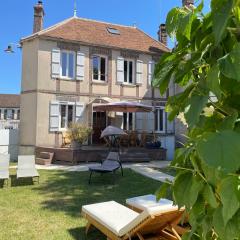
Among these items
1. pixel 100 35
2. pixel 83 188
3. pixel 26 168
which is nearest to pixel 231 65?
pixel 83 188

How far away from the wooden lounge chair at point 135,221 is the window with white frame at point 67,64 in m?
14.4

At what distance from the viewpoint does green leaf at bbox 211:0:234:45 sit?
0.85 metres

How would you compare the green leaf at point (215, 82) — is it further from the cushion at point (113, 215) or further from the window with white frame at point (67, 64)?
Answer: the window with white frame at point (67, 64)

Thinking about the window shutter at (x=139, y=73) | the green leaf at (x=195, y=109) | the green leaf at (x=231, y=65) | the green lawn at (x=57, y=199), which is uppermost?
the window shutter at (x=139, y=73)

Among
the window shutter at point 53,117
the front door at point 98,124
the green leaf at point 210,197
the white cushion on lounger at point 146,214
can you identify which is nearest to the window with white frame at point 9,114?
the front door at point 98,124

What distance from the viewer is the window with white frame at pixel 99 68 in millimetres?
20469

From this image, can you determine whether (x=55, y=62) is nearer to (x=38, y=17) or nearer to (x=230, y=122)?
(x=38, y=17)

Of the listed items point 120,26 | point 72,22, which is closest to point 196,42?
point 72,22

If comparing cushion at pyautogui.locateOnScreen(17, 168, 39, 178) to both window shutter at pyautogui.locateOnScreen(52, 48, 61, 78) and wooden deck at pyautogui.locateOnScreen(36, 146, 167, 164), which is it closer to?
wooden deck at pyautogui.locateOnScreen(36, 146, 167, 164)

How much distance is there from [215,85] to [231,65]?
0.20 feet

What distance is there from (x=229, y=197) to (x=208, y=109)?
1.01 ft

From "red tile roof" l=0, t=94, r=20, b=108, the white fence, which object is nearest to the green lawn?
the white fence

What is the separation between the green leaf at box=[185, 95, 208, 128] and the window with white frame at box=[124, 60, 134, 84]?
20.6 m

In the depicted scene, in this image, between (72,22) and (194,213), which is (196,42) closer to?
(194,213)
